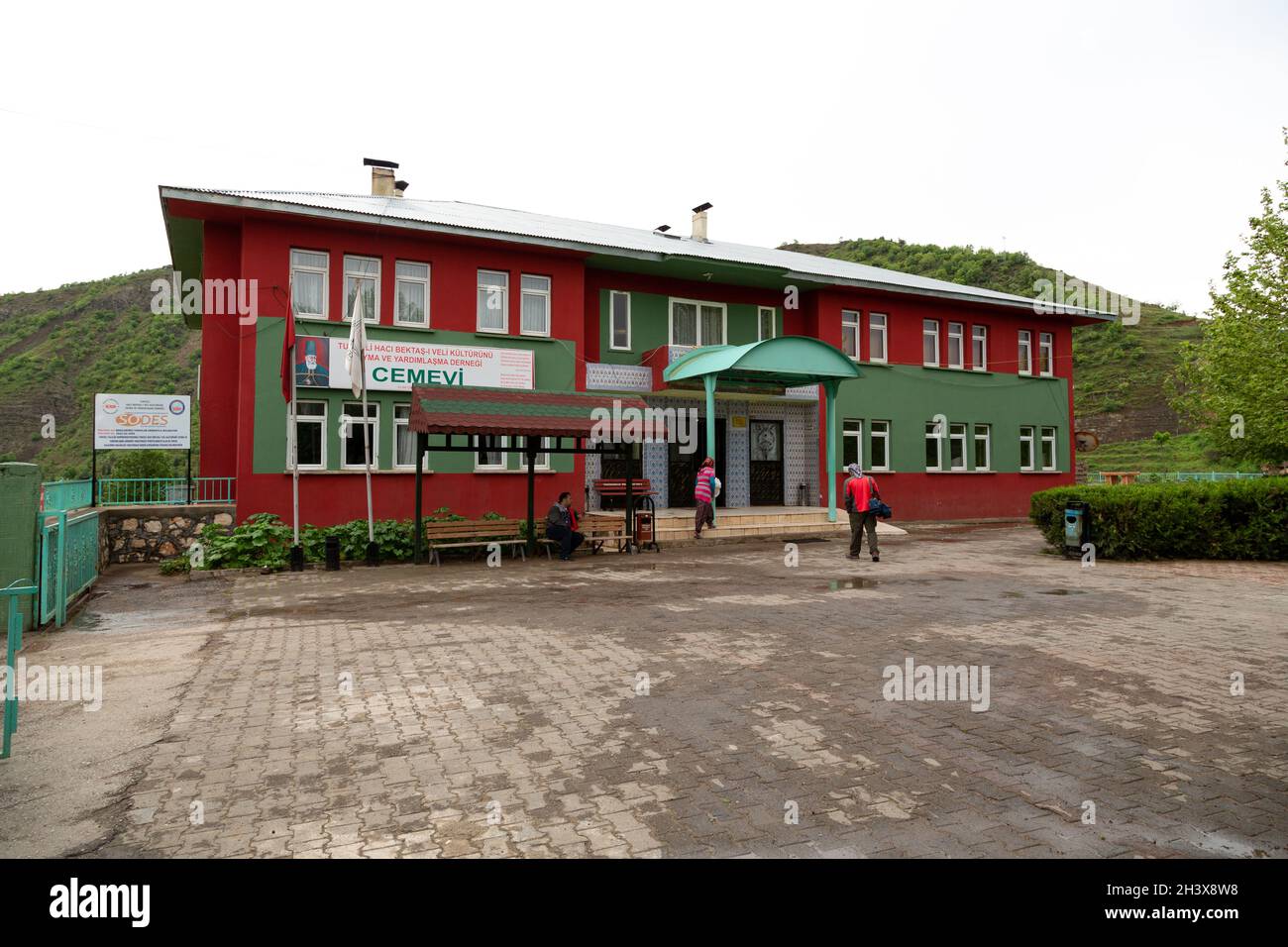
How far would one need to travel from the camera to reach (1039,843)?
11.3ft

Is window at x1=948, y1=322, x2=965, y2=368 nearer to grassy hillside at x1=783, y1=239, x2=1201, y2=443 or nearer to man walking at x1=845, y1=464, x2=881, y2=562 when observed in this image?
man walking at x1=845, y1=464, x2=881, y2=562

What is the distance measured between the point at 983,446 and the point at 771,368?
484 inches

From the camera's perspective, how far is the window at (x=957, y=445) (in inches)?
1067

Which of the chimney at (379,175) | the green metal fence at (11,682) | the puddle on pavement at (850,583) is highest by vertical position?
the chimney at (379,175)

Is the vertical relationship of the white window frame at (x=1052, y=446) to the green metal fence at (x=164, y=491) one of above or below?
above

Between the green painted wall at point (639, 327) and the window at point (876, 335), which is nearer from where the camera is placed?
the green painted wall at point (639, 327)

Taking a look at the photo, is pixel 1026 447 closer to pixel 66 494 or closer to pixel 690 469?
pixel 690 469

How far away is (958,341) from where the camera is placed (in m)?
27.6

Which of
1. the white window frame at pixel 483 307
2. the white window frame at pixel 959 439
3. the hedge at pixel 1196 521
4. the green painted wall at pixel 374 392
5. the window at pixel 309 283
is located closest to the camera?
the hedge at pixel 1196 521

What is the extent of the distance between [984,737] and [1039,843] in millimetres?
1521

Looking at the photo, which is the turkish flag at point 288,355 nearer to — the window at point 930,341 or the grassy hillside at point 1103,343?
the window at point 930,341

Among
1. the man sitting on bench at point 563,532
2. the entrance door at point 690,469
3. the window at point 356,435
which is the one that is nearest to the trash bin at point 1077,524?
the man sitting on bench at point 563,532

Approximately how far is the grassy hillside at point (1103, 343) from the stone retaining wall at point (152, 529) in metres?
45.6
